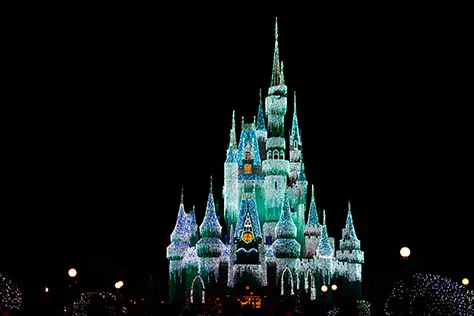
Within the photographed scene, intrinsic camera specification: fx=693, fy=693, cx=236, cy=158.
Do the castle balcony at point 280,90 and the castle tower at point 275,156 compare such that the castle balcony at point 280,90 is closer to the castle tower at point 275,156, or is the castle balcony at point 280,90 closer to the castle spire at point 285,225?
the castle tower at point 275,156

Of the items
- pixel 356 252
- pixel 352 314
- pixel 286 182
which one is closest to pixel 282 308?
pixel 352 314

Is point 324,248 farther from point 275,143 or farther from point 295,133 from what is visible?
point 295,133

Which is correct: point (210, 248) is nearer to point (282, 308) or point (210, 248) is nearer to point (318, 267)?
point (318, 267)

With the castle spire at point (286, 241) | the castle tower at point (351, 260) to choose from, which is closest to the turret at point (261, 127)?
the castle spire at point (286, 241)

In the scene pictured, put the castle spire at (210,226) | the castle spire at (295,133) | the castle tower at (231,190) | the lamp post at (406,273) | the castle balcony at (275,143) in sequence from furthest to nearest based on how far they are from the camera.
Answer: the castle spire at (295,133)
the castle balcony at (275,143)
the castle tower at (231,190)
the castle spire at (210,226)
the lamp post at (406,273)

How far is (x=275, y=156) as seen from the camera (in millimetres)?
51312

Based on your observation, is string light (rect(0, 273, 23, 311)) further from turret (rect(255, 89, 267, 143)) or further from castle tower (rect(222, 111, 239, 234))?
turret (rect(255, 89, 267, 143))

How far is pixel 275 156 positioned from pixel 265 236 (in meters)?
6.13

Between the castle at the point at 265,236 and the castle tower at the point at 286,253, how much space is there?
2.6 inches

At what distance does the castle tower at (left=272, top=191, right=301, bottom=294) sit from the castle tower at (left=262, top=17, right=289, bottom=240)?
2.90 m

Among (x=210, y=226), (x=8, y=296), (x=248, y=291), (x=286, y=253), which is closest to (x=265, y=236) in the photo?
(x=286, y=253)

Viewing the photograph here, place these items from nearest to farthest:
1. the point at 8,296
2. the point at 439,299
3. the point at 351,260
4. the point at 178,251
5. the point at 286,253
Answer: the point at 439,299, the point at 8,296, the point at 286,253, the point at 351,260, the point at 178,251

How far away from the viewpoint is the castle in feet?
149

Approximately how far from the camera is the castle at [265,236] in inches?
1790
